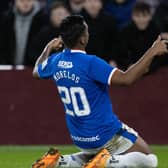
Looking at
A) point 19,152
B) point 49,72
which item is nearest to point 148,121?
point 19,152

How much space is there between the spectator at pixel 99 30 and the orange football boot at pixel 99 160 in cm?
557

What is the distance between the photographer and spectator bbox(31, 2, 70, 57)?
46.4 ft

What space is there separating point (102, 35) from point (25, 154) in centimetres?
250

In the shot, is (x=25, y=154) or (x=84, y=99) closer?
(x=84, y=99)

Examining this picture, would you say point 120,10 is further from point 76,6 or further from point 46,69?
point 46,69

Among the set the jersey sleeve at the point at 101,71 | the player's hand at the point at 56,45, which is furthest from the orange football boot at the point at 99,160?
the player's hand at the point at 56,45

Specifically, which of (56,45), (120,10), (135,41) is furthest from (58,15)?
(56,45)

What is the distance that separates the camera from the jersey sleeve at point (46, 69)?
29.4 feet

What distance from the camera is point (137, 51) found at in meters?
14.2

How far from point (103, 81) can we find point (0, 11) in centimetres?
696

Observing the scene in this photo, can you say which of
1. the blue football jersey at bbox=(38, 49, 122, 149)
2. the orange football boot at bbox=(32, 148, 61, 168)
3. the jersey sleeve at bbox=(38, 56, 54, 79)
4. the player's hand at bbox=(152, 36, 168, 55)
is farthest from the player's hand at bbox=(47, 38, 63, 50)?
the player's hand at bbox=(152, 36, 168, 55)

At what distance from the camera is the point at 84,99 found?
869cm

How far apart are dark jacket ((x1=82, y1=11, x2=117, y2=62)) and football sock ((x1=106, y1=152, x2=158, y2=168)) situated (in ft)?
18.0

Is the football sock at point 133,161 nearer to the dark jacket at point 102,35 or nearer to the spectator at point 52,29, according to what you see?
the dark jacket at point 102,35
